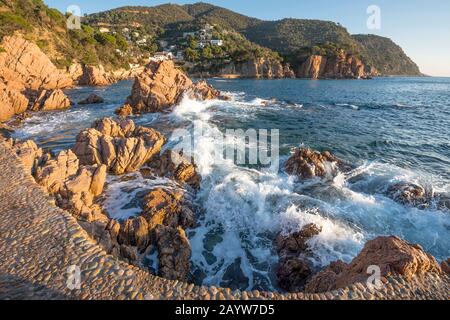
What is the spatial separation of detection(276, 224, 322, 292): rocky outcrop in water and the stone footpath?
9.79ft

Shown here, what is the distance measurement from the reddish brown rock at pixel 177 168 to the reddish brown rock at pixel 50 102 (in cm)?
2436

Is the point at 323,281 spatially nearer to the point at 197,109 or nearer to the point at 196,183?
the point at 196,183

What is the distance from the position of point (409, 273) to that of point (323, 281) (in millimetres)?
2227

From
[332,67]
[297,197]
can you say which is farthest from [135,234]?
[332,67]

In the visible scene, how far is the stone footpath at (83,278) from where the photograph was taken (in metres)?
6.50

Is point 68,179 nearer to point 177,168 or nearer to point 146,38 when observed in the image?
point 177,168

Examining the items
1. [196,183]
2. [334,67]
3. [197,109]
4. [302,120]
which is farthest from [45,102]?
[334,67]

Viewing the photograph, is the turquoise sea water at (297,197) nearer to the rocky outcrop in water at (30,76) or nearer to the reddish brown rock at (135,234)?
the reddish brown rock at (135,234)

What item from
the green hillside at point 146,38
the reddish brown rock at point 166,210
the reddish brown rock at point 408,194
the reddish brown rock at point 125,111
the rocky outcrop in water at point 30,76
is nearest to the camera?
the reddish brown rock at point 166,210

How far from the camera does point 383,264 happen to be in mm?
7395

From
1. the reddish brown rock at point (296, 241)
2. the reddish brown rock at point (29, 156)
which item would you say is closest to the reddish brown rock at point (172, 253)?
the reddish brown rock at point (296, 241)

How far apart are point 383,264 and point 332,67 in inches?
5077

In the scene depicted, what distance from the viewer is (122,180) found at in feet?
52.4
